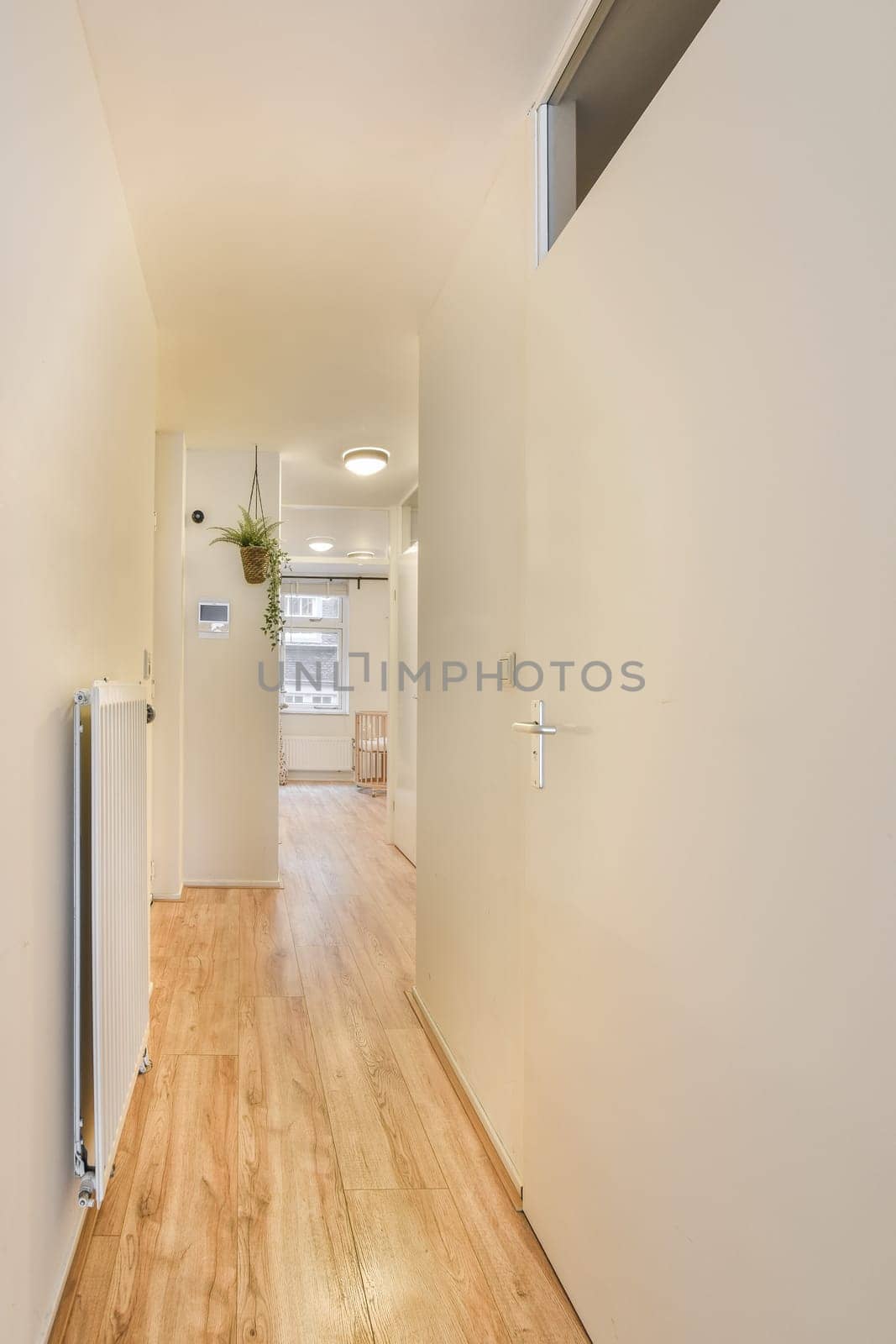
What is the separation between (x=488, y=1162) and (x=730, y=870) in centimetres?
141

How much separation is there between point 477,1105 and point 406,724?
384 cm

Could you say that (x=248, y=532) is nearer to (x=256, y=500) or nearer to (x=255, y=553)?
(x=255, y=553)

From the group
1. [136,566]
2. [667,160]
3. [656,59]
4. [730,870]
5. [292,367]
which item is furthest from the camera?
[292,367]

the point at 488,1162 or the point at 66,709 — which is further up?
the point at 66,709

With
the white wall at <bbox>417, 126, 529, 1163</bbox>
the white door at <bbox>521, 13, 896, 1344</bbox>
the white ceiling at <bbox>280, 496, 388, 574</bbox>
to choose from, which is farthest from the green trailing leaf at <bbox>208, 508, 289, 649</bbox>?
the white door at <bbox>521, 13, 896, 1344</bbox>

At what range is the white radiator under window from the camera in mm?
10406

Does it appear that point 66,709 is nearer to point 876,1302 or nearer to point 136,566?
point 136,566

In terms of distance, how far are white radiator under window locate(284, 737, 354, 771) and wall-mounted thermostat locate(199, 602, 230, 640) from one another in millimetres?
5451

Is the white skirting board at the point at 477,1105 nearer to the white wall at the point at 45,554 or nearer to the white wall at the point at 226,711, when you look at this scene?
the white wall at the point at 45,554

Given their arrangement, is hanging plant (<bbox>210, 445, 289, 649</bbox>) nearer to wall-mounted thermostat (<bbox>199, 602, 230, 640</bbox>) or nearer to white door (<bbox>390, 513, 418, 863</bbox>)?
wall-mounted thermostat (<bbox>199, 602, 230, 640</bbox>)

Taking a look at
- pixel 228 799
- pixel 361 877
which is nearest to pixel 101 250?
pixel 228 799

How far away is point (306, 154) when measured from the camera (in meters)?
2.20

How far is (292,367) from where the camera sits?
3721 millimetres

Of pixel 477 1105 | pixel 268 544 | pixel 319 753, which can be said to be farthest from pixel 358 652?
pixel 477 1105
